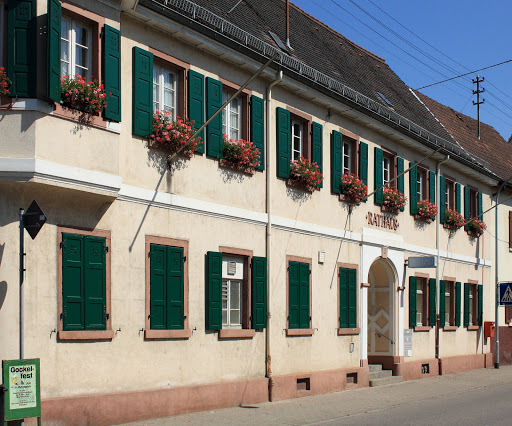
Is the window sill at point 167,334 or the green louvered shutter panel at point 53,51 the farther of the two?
the window sill at point 167,334

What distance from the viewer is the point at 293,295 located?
17.8 m

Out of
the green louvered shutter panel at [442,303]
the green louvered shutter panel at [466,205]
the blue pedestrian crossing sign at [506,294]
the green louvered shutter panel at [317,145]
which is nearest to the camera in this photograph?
the green louvered shutter panel at [317,145]

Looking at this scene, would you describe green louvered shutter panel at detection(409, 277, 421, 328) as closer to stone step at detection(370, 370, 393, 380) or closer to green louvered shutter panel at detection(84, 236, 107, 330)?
stone step at detection(370, 370, 393, 380)

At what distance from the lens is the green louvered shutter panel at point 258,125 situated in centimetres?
1678

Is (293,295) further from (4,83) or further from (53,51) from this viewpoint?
(4,83)

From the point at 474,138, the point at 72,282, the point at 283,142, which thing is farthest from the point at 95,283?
the point at 474,138

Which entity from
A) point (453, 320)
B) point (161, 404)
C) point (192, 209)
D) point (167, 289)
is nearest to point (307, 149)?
point (192, 209)

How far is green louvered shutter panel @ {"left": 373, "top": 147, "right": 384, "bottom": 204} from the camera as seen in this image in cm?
2177

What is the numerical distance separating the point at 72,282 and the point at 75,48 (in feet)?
11.6

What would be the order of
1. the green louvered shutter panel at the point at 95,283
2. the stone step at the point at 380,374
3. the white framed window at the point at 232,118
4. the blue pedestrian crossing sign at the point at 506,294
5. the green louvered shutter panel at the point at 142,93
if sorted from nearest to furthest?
the green louvered shutter panel at the point at 95,283 → the green louvered shutter panel at the point at 142,93 → the white framed window at the point at 232,118 → the stone step at the point at 380,374 → the blue pedestrian crossing sign at the point at 506,294

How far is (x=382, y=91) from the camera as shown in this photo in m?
26.1

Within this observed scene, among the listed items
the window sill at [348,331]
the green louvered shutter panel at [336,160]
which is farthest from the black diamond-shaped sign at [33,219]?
the window sill at [348,331]

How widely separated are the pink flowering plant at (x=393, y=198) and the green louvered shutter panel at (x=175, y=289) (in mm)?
8974

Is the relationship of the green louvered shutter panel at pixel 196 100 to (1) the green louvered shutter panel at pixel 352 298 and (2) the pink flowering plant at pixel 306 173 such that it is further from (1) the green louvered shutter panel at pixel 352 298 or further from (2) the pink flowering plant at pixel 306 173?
(1) the green louvered shutter panel at pixel 352 298
